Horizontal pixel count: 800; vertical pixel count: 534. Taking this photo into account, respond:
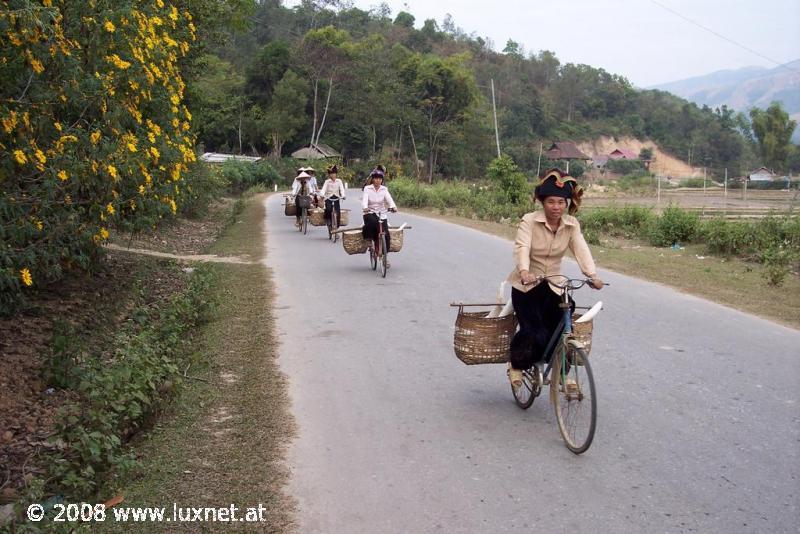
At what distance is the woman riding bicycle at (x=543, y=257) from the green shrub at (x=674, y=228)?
14.5 meters

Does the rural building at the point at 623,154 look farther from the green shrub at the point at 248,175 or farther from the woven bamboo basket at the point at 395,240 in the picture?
the woven bamboo basket at the point at 395,240

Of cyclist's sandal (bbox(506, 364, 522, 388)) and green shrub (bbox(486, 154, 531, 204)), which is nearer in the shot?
cyclist's sandal (bbox(506, 364, 522, 388))

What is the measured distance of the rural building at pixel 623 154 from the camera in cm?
8762

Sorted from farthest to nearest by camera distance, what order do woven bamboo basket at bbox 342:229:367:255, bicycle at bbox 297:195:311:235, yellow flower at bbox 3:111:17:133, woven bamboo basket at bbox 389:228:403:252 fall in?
bicycle at bbox 297:195:311:235
woven bamboo basket at bbox 342:229:367:255
woven bamboo basket at bbox 389:228:403:252
yellow flower at bbox 3:111:17:133

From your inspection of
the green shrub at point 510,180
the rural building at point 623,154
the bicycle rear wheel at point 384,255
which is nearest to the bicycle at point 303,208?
the bicycle rear wheel at point 384,255

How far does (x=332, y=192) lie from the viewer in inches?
704

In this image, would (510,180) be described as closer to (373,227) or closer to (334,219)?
(334,219)

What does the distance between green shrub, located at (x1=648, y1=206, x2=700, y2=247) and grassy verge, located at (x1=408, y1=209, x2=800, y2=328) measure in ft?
1.12

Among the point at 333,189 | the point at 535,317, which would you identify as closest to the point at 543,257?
the point at 535,317

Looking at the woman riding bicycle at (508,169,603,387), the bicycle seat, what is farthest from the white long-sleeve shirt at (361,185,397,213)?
the bicycle seat

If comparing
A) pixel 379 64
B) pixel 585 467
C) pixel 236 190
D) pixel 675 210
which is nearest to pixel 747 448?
pixel 585 467

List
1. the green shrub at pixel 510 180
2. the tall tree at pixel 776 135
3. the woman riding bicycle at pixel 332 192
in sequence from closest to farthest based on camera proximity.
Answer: the woman riding bicycle at pixel 332 192 → the green shrub at pixel 510 180 → the tall tree at pixel 776 135

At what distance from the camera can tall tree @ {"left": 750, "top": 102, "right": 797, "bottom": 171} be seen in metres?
67.5

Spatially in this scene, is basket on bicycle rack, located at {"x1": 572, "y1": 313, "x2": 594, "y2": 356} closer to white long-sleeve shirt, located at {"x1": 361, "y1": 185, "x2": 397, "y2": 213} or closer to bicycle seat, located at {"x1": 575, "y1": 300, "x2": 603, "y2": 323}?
bicycle seat, located at {"x1": 575, "y1": 300, "x2": 603, "y2": 323}
